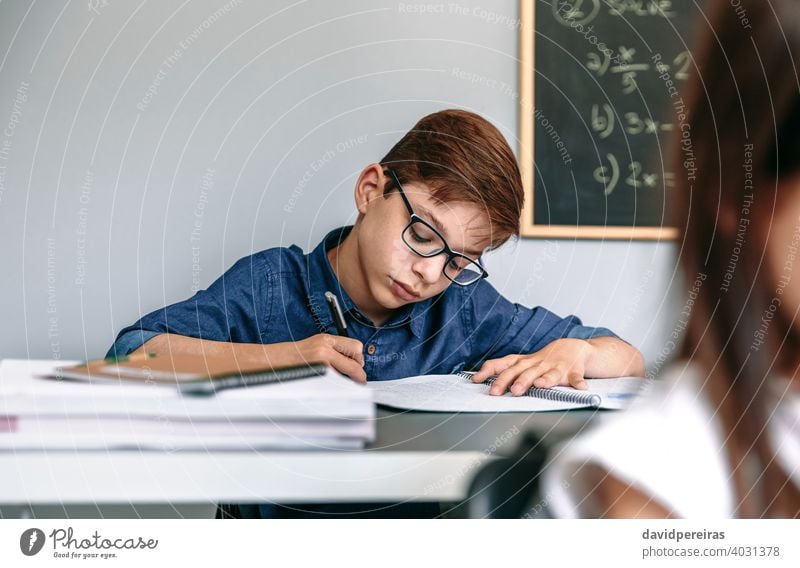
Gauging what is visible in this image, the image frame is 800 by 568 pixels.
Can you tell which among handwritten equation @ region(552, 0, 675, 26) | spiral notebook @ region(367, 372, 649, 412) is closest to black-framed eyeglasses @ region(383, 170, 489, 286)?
spiral notebook @ region(367, 372, 649, 412)

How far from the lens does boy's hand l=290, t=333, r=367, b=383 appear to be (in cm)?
59

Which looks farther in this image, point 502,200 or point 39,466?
point 502,200

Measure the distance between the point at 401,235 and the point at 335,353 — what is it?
137 millimetres

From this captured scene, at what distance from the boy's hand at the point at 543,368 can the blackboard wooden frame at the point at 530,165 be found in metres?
0.13

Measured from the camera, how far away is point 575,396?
0.56 m

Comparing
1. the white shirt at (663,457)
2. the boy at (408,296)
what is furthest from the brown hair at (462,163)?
the white shirt at (663,457)

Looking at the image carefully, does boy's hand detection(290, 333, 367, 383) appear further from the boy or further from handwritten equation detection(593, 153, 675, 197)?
handwritten equation detection(593, 153, 675, 197)

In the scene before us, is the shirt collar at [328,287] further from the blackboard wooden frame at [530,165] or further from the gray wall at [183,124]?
the blackboard wooden frame at [530,165]

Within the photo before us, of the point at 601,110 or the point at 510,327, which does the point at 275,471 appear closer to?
the point at 510,327

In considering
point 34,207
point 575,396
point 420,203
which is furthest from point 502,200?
point 34,207
